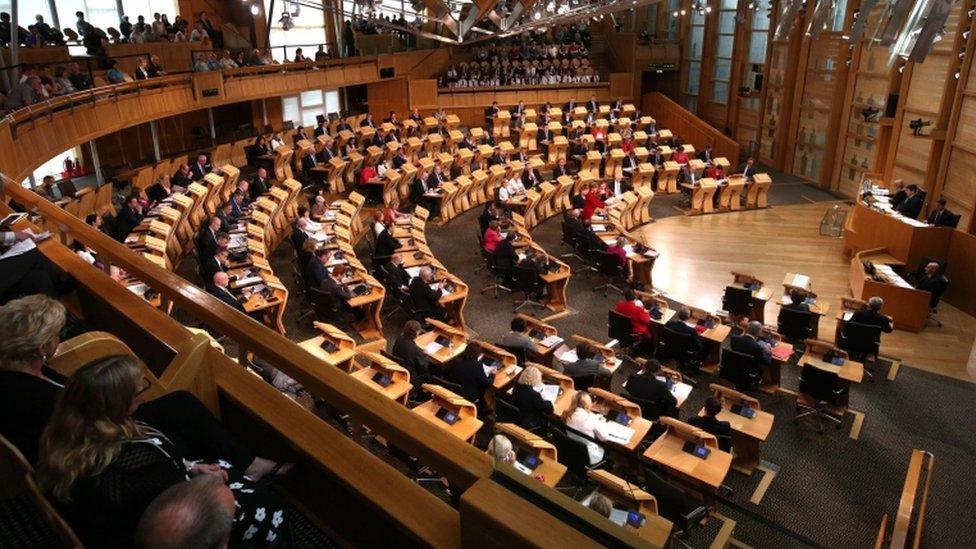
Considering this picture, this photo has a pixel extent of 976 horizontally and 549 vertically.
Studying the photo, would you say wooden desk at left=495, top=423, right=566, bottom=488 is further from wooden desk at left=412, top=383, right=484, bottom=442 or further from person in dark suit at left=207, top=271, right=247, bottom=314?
person in dark suit at left=207, top=271, right=247, bottom=314

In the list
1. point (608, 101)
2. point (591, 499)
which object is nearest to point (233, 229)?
point (591, 499)

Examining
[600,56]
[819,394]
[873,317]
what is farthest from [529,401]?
[600,56]

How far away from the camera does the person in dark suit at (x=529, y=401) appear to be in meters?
6.80

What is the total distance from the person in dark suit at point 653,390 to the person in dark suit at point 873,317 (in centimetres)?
341

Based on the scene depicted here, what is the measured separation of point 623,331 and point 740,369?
1.68 metres

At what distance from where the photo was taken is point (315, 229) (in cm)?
1186

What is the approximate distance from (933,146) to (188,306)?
626 inches

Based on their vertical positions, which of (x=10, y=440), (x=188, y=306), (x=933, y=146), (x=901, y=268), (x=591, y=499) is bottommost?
(x=901, y=268)

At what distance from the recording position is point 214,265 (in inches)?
362

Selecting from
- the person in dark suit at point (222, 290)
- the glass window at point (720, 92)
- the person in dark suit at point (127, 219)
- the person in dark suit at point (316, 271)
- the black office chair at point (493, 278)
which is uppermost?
the glass window at point (720, 92)

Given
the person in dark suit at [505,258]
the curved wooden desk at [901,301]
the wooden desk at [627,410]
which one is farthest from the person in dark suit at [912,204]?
the wooden desk at [627,410]

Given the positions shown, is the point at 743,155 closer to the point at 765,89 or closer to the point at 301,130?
the point at 765,89

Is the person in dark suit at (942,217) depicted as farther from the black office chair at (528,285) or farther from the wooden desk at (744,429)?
the wooden desk at (744,429)

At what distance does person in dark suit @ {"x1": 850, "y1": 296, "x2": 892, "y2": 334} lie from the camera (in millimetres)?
9055
